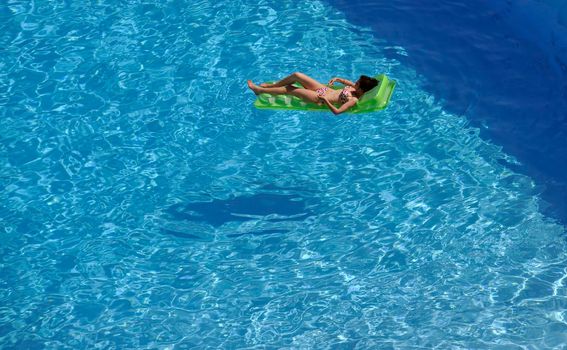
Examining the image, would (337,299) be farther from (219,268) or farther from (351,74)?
(351,74)

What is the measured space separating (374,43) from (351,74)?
787 mm

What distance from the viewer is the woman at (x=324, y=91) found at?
25.0 feet

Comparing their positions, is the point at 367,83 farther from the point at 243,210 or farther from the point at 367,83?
the point at 243,210

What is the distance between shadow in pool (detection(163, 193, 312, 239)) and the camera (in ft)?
25.8

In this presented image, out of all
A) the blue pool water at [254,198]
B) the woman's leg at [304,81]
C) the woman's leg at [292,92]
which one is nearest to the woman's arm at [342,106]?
the woman's leg at [292,92]

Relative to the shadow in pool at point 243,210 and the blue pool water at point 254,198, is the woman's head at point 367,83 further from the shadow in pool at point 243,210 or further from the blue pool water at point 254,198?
the shadow in pool at point 243,210

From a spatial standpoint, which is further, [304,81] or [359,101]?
[304,81]

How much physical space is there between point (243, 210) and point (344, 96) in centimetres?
133

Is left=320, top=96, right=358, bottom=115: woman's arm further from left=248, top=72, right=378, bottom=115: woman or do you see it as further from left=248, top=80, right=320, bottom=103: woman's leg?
left=248, top=80, right=320, bottom=103: woman's leg

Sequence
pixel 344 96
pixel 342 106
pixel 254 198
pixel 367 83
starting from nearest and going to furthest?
pixel 342 106 → pixel 344 96 → pixel 367 83 → pixel 254 198

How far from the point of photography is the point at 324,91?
7.86 meters

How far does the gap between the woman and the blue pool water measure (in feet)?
2.34

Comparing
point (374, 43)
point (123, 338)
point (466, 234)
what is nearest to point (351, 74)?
point (374, 43)

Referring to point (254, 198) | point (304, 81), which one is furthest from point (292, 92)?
point (254, 198)
